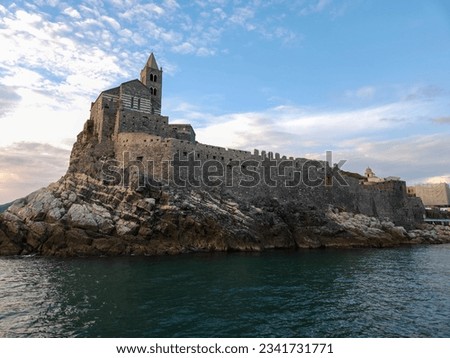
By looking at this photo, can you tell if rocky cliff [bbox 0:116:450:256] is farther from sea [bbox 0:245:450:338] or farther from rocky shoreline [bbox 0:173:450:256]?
sea [bbox 0:245:450:338]

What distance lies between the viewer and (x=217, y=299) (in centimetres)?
1753

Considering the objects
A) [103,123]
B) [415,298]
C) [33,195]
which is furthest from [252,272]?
[103,123]

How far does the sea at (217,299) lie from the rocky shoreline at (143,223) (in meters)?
3.85

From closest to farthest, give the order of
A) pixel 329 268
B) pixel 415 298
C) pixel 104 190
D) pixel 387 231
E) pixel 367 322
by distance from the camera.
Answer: pixel 367 322
pixel 415 298
pixel 329 268
pixel 104 190
pixel 387 231

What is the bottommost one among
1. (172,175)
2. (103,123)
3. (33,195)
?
(33,195)

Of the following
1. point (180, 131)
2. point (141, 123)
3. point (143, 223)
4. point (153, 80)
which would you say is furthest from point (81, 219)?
point (153, 80)

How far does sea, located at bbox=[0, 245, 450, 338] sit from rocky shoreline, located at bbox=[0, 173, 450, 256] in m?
3.85

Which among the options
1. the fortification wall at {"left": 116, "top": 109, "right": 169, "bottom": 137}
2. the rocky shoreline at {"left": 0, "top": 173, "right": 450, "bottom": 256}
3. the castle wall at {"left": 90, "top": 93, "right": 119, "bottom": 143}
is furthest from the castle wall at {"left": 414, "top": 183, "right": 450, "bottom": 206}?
the castle wall at {"left": 90, "top": 93, "right": 119, "bottom": 143}

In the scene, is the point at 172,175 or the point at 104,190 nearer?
the point at 104,190

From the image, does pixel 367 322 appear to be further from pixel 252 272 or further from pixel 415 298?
pixel 252 272

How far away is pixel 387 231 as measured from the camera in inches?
2124

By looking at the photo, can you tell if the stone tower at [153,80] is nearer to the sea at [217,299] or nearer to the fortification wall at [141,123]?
the fortification wall at [141,123]
